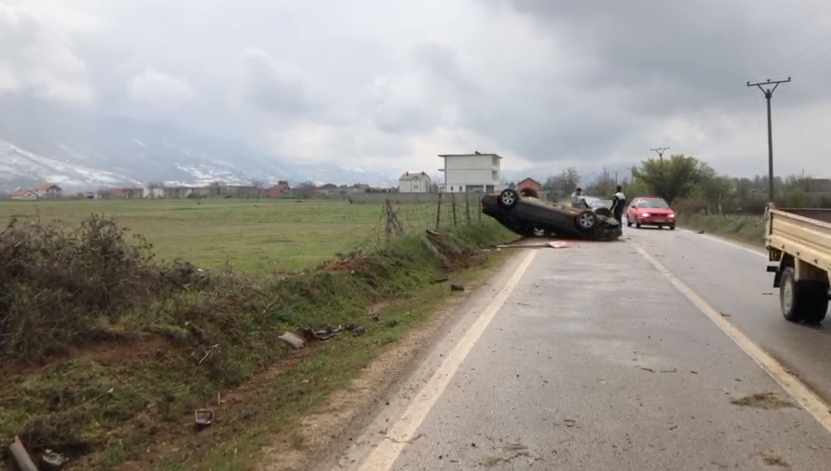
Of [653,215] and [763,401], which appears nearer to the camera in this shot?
[763,401]

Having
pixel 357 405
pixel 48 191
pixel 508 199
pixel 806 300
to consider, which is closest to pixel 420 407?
pixel 357 405

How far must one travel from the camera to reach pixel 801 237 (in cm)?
934

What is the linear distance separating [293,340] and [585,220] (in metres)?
17.6

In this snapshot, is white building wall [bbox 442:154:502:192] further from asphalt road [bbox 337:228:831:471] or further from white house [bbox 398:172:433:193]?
asphalt road [bbox 337:228:831:471]

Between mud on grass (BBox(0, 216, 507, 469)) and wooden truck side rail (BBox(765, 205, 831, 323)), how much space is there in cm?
492

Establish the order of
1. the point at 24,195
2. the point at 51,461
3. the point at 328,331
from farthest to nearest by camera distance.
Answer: the point at 24,195 < the point at 328,331 < the point at 51,461

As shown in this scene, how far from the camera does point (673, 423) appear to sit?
5.72 m

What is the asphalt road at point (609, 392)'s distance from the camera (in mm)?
5070

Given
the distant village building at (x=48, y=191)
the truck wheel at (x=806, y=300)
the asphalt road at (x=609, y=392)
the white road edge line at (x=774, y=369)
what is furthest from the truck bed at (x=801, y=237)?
the distant village building at (x=48, y=191)

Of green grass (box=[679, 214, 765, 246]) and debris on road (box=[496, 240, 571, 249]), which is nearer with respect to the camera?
debris on road (box=[496, 240, 571, 249])

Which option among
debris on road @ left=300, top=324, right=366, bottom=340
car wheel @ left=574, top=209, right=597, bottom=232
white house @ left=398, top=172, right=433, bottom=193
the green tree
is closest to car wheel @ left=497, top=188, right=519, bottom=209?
car wheel @ left=574, top=209, right=597, bottom=232

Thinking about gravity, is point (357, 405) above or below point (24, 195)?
below

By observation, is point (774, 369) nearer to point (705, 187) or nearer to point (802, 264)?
point (802, 264)

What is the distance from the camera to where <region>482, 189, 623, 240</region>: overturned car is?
25.1 meters
